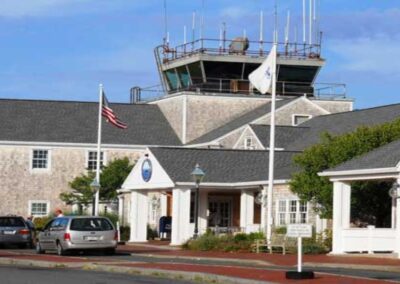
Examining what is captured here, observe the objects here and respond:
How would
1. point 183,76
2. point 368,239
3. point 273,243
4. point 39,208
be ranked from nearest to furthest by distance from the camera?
point 368,239 → point 273,243 → point 39,208 → point 183,76

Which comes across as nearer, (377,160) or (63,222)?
(377,160)

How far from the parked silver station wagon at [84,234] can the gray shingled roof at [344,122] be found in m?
18.7

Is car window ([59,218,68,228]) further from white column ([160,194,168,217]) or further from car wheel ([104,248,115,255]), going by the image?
white column ([160,194,168,217])

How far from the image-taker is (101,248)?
1459 inches

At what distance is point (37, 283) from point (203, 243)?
62.6 ft

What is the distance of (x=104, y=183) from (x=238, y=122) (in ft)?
30.1

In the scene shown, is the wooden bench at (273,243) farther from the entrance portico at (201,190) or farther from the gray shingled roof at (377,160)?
the entrance portico at (201,190)

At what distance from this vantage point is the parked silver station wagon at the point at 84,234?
36.6 m

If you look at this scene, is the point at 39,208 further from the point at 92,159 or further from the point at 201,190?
the point at 201,190

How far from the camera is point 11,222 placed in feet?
144

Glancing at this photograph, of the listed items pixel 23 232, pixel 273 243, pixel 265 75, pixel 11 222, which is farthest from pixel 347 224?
pixel 11 222

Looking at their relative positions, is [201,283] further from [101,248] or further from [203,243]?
[203,243]

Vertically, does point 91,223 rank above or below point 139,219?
below

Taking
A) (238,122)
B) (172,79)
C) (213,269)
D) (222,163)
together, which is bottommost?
(213,269)
